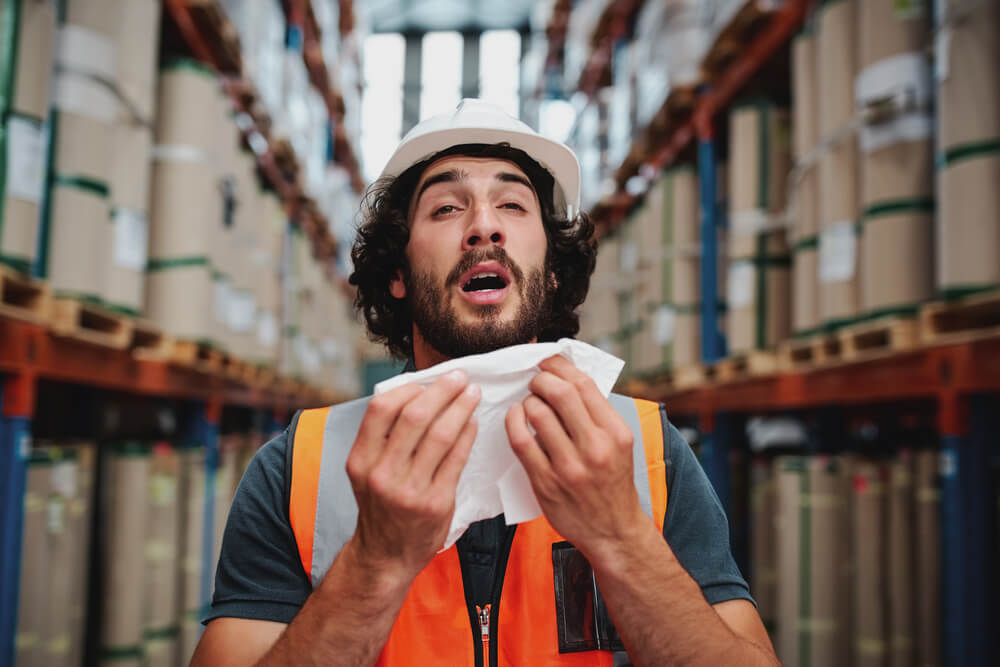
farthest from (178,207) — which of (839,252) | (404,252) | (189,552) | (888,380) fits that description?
(888,380)

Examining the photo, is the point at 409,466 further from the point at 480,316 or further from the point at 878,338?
the point at 878,338

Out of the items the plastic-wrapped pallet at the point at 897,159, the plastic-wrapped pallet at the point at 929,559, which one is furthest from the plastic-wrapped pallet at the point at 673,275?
the plastic-wrapped pallet at the point at 929,559

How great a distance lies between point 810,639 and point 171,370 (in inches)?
133

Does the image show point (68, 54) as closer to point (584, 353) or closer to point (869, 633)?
point (584, 353)

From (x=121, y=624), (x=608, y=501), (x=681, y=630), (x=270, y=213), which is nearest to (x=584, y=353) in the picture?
(x=608, y=501)

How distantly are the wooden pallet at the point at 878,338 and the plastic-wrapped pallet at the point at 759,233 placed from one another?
43.2 inches

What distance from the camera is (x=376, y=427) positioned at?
125 centimetres

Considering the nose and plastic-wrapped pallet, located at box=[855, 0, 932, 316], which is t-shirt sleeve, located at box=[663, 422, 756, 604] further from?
plastic-wrapped pallet, located at box=[855, 0, 932, 316]

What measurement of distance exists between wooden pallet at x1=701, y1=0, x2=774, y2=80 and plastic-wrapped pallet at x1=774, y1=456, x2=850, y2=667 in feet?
7.90

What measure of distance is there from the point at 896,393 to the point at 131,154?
3427 mm

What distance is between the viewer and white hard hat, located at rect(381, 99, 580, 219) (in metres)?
2.03

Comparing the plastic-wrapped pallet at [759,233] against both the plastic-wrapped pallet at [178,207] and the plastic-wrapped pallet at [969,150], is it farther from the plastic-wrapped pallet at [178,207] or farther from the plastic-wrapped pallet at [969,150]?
the plastic-wrapped pallet at [178,207]

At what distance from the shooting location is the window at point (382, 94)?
847 inches

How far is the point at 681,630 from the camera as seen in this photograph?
4.32 ft
